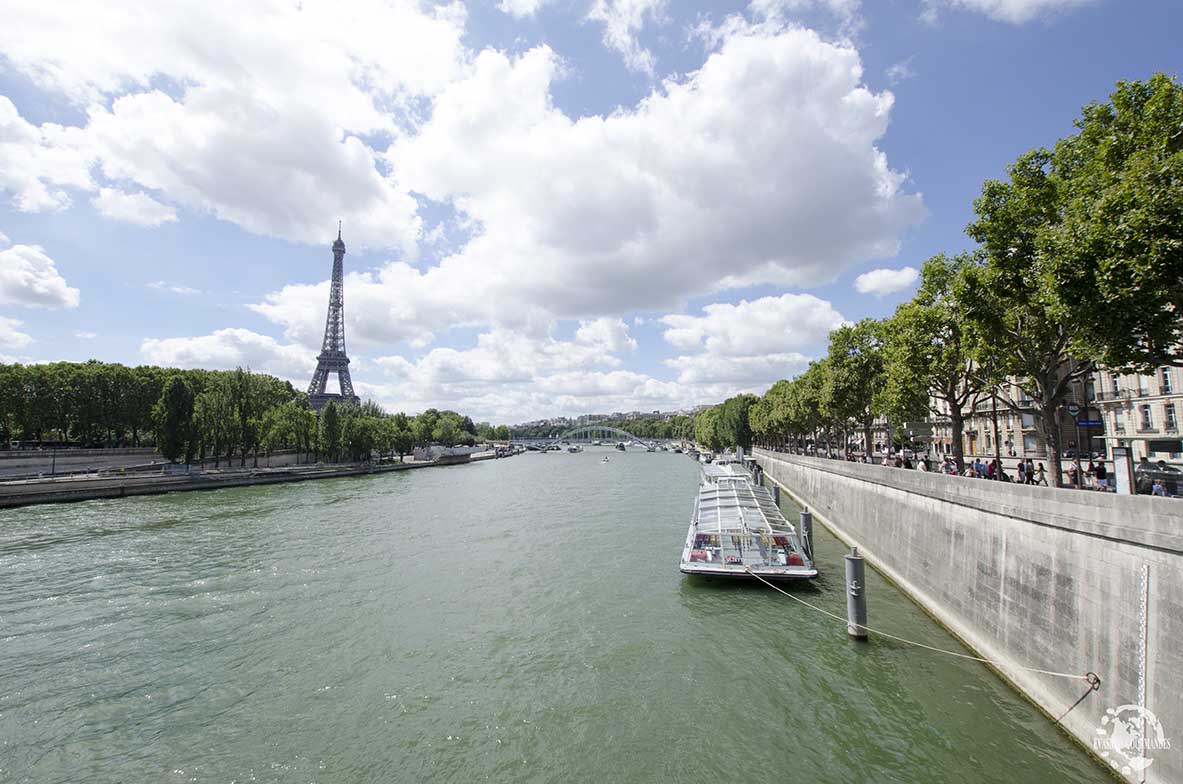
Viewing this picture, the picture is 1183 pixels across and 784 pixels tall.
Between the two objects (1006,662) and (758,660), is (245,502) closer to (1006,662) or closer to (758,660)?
(758,660)

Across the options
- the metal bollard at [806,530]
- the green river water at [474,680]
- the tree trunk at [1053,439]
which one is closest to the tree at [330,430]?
the green river water at [474,680]

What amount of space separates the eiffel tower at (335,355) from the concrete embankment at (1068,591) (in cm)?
11533

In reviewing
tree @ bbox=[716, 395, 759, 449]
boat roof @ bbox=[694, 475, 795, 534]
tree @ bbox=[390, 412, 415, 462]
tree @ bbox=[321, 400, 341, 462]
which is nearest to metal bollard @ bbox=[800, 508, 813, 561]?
boat roof @ bbox=[694, 475, 795, 534]

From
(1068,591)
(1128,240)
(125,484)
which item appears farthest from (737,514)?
(125,484)

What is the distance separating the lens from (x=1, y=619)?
1590cm

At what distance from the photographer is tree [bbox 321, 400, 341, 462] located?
79.1m

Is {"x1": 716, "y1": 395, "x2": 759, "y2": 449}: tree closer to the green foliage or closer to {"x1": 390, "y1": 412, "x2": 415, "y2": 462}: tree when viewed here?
{"x1": 390, "y1": 412, "x2": 415, "y2": 462}: tree

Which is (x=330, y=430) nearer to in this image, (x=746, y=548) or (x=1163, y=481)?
(x=746, y=548)

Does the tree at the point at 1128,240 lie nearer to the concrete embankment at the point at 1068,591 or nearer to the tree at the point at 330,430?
the concrete embankment at the point at 1068,591

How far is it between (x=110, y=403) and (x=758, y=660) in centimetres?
8667

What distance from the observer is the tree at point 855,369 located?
4109 centimetres

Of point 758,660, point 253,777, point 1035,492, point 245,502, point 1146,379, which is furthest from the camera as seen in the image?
point 245,502

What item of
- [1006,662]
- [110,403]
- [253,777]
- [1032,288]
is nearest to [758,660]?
[1006,662]

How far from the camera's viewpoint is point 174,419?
2309 inches
